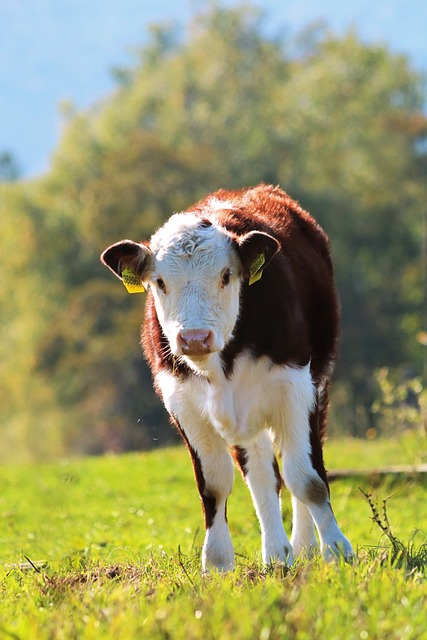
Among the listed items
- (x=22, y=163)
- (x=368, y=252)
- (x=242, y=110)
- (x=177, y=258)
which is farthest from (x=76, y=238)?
(x=177, y=258)

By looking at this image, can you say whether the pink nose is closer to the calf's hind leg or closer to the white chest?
the white chest

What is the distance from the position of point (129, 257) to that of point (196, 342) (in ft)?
3.23

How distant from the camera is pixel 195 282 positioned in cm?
627

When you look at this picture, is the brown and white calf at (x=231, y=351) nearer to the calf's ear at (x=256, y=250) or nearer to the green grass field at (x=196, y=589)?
the calf's ear at (x=256, y=250)

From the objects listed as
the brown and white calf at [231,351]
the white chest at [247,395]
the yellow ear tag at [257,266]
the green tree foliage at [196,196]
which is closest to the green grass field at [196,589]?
the brown and white calf at [231,351]

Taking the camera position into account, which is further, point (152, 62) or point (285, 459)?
point (152, 62)

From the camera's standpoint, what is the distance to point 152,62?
4894cm

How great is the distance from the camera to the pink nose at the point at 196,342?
587 centimetres

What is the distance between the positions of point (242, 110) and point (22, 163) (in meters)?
25.2

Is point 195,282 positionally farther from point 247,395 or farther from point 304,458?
point 304,458

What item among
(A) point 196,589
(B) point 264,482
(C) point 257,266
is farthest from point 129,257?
(A) point 196,589

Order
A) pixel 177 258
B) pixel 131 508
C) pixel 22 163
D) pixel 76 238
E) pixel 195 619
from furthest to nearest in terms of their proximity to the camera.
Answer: pixel 22 163 → pixel 76 238 → pixel 131 508 → pixel 177 258 → pixel 195 619

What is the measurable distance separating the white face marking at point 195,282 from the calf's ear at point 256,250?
66mm

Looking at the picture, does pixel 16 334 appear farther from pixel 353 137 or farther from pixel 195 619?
pixel 195 619
